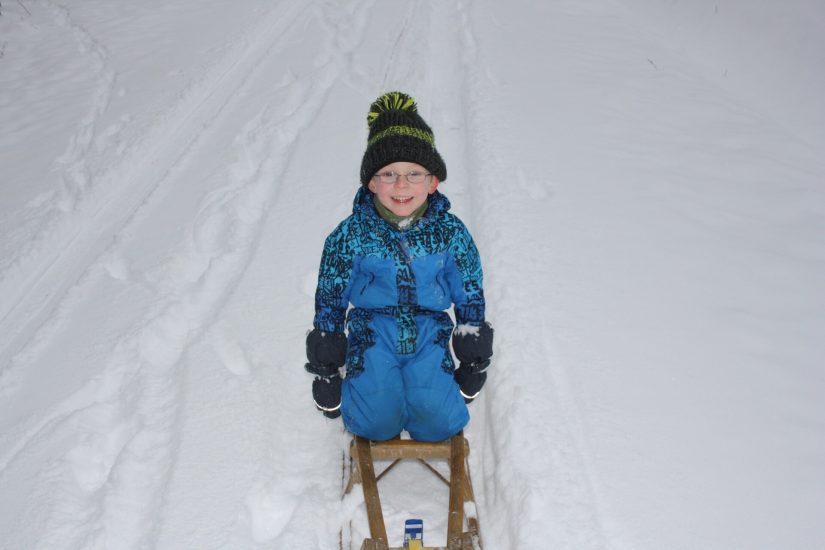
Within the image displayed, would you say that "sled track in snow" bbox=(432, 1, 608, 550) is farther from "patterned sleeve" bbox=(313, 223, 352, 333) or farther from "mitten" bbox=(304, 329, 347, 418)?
"patterned sleeve" bbox=(313, 223, 352, 333)

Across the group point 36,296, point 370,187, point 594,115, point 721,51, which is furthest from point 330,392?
point 721,51

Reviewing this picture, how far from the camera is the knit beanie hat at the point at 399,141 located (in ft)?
6.84

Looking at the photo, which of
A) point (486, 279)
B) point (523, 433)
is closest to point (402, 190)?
point (523, 433)

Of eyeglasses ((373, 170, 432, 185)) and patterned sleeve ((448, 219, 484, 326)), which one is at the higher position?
eyeglasses ((373, 170, 432, 185))

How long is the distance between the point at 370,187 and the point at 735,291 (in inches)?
85.8

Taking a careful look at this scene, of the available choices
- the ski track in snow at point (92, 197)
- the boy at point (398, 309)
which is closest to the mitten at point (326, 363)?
the boy at point (398, 309)

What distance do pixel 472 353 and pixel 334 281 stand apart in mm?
570

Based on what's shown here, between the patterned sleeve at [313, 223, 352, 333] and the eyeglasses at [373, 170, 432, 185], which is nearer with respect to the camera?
the eyeglasses at [373, 170, 432, 185]

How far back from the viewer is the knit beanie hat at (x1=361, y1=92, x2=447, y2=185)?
2.08 m

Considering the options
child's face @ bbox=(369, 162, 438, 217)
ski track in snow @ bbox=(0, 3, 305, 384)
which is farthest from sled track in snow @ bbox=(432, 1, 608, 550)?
ski track in snow @ bbox=(0, 3, 305, 384)

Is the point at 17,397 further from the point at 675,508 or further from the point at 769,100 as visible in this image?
the point at 769,100

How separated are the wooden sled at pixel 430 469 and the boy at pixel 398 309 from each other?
0.05m

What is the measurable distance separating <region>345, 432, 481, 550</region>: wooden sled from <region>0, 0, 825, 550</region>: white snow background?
0.10m

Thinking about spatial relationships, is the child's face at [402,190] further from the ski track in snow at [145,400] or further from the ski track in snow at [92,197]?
the ski track in snow at [92,197]
